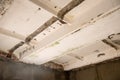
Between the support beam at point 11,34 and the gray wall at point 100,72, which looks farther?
the gray wall at point 100,72

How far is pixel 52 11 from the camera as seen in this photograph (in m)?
1.25

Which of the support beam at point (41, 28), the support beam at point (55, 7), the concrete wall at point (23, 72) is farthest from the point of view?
the concrete wall at point (23, 72)

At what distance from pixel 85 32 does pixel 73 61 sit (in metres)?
1.07

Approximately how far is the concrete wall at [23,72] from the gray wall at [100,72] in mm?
308

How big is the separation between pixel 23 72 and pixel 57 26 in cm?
89

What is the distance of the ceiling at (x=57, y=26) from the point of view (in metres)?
1.21

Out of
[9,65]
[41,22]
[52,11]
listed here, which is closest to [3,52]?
[9,65]

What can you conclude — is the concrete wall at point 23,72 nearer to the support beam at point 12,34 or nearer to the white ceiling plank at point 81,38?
the white ceiling plank at point 81,38

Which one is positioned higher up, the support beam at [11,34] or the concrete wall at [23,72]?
the support beam at [11,34]

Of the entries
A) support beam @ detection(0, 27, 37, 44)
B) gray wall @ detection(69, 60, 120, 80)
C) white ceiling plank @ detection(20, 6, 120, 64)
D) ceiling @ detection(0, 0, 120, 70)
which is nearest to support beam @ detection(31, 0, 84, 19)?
ceiling @ detection(0, 0, 120, 70)

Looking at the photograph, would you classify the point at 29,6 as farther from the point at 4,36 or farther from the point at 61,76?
the point at 61,76

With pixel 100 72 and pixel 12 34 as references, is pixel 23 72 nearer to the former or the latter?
pixel 12 34

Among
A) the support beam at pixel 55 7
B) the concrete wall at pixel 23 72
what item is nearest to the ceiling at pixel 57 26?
the support beam at pixel 55 7

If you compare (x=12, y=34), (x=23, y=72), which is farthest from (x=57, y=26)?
(x=23, y=72)
